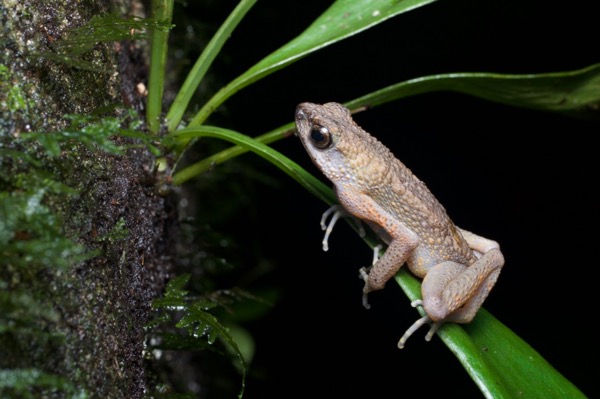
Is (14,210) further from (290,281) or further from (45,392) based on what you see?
(290,281)

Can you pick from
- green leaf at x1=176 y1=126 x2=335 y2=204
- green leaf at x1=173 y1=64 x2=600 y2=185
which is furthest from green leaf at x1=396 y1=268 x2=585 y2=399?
green leaf at x1=173 y1=64 x2=600 y2=185

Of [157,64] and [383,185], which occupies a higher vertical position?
[157,64]

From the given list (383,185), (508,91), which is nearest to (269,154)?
(383,185)

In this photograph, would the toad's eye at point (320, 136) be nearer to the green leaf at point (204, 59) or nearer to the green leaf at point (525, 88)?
the green leaf at point (525, 88)

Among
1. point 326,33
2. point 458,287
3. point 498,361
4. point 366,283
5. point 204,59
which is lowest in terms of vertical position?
point 498,361

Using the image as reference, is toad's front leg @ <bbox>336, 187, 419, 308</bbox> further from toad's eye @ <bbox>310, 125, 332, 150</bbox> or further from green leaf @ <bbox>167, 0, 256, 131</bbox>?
green leaf @ <bbox>167, 0, 256, 131</bbox>

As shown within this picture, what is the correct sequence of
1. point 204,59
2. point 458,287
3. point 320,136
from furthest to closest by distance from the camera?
point 204,59 < point 320,136 < point 458,287

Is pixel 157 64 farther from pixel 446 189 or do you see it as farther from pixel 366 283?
pixel 446 189

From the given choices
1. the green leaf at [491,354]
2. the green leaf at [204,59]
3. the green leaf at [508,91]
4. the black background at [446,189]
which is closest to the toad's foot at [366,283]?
the green leaf at [491,354]

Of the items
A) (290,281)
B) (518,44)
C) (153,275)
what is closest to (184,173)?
(153,275)
